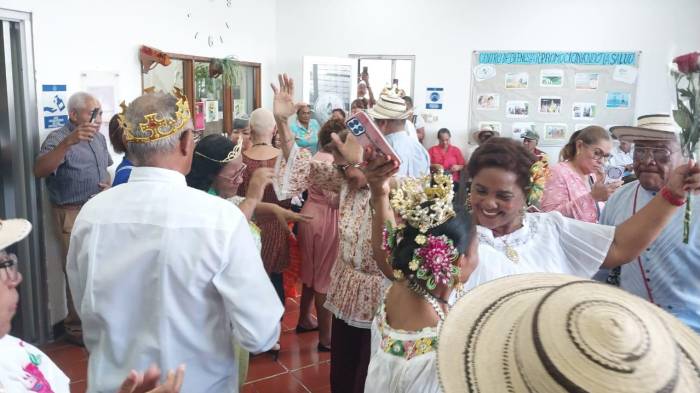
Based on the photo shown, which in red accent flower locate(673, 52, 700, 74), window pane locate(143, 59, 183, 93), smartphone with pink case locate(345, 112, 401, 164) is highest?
window pane locate(143, 59, 183, 93)

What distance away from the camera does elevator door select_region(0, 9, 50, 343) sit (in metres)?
3.52

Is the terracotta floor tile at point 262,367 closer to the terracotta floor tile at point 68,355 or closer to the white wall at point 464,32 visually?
the terracotta floor tile at point 68,355

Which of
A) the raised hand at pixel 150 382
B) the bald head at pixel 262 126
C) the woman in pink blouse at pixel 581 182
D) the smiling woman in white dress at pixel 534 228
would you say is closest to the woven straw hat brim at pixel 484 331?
the raised hand at pixel 150 382

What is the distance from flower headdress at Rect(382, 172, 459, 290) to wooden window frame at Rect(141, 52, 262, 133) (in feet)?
13.2

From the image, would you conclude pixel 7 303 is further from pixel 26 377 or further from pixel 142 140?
pixel 142 140

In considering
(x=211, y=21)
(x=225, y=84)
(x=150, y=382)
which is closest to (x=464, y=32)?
(x=225, y=84)

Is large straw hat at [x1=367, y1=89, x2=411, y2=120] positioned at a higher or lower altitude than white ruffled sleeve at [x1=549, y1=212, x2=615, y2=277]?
higher

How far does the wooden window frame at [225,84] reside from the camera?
5.78 meters

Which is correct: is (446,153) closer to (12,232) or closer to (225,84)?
(225,84)

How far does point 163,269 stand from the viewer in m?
1.56

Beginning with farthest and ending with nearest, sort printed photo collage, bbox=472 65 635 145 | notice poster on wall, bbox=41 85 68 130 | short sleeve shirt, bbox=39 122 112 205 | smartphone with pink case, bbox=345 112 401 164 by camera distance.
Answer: printed photo collage, bbox=472 65 635 145 → notice poster on wall, bbox=41 85 68 130 → short sleeve shirt, bbox=39 122 112 205 → smartphone with pink case, bbox=345 112 401 164

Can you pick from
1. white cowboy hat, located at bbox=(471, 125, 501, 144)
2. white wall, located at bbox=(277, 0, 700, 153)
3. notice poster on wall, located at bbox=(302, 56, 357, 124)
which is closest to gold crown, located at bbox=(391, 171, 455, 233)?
notice poster on wall, located at bbox=(302, 56, 357, 124)

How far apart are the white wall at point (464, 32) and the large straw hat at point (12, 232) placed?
7.16 metres

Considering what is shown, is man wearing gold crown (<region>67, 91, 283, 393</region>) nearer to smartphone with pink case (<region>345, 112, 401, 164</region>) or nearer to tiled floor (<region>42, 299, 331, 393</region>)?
smartphone with pink case (<region>345, 112, 401, 164</region>)
